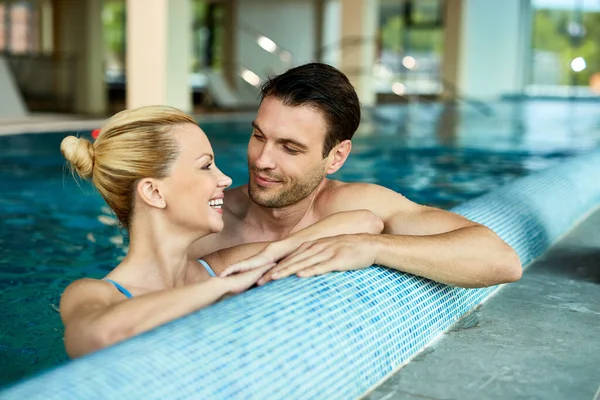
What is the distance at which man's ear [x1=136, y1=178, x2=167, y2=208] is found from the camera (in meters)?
2.36

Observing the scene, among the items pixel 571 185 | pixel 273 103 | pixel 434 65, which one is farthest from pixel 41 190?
pixel 434 65

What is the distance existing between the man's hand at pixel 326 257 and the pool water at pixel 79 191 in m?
0.73

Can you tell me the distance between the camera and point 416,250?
2.77 metres

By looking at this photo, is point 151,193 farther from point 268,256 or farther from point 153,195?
point 268,256

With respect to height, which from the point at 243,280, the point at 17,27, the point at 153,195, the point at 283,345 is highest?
the point at 17,27

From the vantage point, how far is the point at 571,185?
587 cm

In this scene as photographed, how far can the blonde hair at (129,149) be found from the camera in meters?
2.34

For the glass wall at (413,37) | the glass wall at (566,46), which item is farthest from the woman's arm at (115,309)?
the glass wall at (566,46)

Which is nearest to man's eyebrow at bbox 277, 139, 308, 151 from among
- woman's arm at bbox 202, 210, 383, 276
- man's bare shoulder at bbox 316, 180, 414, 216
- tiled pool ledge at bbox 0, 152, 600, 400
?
woman's arm at bbox 202, 210, 383, 276

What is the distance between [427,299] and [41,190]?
17.9 feet

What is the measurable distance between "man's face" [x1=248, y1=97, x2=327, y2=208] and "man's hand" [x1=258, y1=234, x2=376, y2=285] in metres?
0.40

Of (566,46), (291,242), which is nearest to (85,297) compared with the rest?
(291,242)

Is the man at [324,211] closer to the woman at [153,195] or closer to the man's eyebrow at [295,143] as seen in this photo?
the man's eyebrow at [295,143]

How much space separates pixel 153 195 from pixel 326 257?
0.58 metres
